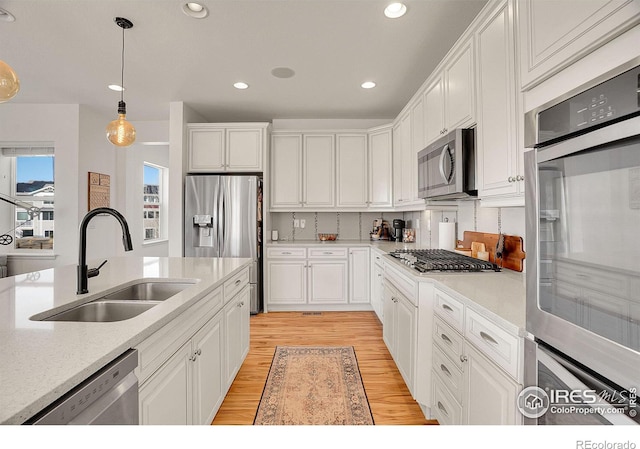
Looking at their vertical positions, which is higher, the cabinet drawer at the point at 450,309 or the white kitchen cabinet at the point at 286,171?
the white kitchen cabinet at the point at 286,171

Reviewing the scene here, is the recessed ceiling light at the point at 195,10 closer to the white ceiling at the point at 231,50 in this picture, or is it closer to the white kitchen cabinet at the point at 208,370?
the white ceiling at the point at 231,50

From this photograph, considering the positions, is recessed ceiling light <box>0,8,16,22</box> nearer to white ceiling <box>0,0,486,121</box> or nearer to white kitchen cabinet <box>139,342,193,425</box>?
white ceiling <box>0,0,486,121</box>

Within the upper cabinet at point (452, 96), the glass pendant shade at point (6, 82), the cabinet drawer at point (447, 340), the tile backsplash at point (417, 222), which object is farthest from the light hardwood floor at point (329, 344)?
the glass pendant shade at point (6, 82)

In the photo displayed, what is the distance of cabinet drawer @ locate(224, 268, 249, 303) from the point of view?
78.2 inches

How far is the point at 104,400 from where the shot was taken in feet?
2.69

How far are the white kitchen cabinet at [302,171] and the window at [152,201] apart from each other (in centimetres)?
296

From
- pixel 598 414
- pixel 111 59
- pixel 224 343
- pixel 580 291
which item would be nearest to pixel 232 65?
pixel 111 59

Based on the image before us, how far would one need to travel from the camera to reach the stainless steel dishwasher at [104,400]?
0.69 meters

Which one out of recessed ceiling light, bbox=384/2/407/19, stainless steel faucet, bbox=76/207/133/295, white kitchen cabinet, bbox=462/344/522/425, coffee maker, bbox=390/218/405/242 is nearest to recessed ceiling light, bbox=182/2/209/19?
recessed ceiling light, bbox=384/2/407/19

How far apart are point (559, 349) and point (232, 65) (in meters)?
3.19

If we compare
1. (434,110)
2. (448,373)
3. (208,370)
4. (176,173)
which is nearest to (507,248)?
(448,373)

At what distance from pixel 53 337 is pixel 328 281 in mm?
3262

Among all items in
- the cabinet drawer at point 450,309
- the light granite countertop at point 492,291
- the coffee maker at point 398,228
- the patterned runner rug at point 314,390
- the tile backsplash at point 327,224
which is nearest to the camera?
the light granite countertop at point 492,291

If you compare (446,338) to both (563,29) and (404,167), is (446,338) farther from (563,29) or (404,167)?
(404,167)
